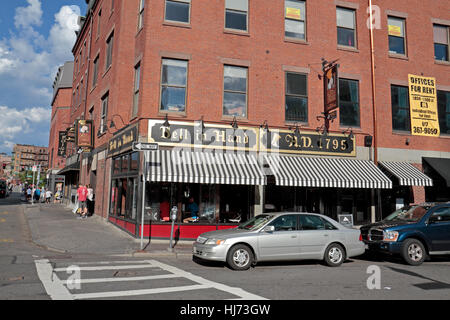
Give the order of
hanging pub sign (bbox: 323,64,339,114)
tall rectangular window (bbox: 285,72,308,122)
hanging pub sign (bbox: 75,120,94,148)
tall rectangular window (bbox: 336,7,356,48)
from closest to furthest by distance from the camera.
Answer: hanging pub sign (bbox: 323,64,339,114), tall rectangular window (bbox: 285,72,308,122), tall rectangular window (bbox: 336,7,356,48), hanging pub sign (bbox: 75,120,94,148)

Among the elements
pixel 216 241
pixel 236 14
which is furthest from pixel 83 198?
pixel 216 241

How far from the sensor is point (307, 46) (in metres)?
15.8

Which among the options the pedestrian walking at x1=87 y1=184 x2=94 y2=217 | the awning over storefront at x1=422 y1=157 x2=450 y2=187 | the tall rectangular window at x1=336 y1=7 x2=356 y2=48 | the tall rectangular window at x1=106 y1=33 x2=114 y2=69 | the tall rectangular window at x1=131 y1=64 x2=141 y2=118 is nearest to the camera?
the tall rectangular window at x1=131 y1=64 x2=141 y2=118

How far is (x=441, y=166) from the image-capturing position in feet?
54.4

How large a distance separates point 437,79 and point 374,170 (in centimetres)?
679

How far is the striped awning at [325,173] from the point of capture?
13445mm

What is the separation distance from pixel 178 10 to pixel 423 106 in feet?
41.6

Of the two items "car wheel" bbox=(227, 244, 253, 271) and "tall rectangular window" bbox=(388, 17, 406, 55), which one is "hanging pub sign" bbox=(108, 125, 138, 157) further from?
"tall rectangular window" bbox=(388, 17, 406, 55)

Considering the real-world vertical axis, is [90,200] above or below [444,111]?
below

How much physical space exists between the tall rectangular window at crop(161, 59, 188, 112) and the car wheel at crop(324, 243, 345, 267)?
7724 mm

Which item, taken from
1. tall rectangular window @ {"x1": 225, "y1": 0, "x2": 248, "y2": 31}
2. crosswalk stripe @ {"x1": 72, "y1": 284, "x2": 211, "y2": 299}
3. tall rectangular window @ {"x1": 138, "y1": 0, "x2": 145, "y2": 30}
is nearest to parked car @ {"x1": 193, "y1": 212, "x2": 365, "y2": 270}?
crosswalk stripe @ {"x1": 72, "y1": 284, "x2": 211, "y2": 299}

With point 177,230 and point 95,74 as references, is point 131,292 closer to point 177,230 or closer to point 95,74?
point 177,230

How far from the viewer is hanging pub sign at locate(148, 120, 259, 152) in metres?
13.4

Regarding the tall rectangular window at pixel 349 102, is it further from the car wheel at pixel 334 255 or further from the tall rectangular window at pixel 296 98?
the car wheel at pixel 334 255
